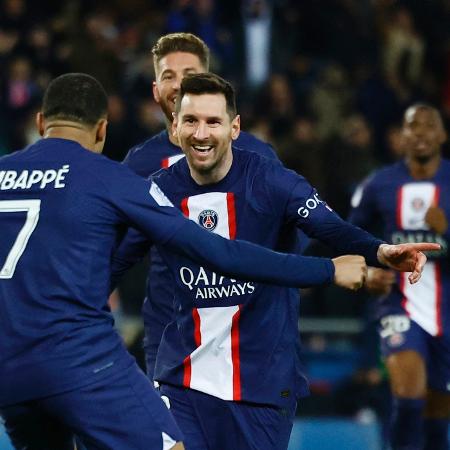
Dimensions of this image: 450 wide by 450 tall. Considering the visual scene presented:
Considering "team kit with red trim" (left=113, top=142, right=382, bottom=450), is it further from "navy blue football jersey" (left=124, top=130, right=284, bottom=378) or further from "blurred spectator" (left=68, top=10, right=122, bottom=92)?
"blurred spectator" (left=68, top=10, right=122, bottom=92)

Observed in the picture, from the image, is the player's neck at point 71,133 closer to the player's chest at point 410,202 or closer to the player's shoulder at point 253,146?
the player's shoulder at point 253,146

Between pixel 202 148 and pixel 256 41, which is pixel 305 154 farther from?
pixel 202 148

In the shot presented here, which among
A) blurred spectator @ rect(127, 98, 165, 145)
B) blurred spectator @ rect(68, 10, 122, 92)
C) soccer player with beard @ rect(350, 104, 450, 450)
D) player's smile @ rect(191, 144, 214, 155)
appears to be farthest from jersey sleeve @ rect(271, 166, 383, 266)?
blurred spectator @ rect(68, 10, 122, 92)

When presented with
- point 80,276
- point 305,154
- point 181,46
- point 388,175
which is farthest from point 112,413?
point 305,154

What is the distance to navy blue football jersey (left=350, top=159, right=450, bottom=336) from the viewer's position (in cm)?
780

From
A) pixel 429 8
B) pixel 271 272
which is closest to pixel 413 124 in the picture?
pixel 271 272

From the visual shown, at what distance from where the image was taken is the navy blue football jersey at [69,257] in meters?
4.36

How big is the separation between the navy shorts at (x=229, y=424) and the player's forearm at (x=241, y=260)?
102 centimetres

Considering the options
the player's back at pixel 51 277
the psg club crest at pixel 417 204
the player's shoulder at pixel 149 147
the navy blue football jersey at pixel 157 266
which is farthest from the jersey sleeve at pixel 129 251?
the psg club crest at pixel 417 204

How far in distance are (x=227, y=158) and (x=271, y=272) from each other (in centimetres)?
98

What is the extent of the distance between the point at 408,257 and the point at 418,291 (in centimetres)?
314

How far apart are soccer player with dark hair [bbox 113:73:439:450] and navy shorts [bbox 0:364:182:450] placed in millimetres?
794

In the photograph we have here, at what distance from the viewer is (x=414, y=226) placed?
25.8 ft

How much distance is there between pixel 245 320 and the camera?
5301mm
